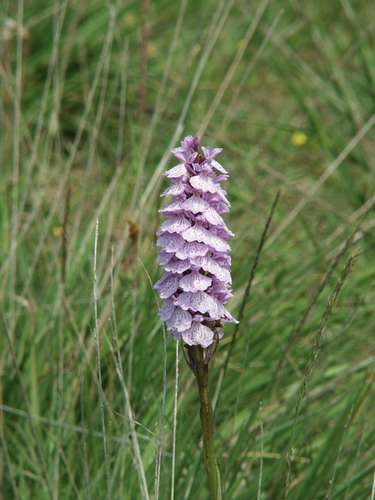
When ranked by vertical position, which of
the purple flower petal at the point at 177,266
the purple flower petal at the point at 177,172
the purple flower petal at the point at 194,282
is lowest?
the purple flower petal at the point at 194,282

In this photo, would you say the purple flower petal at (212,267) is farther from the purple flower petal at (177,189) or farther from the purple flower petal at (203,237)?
the purple flower petal at (177,189)

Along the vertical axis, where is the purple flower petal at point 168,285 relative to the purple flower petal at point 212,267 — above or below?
below

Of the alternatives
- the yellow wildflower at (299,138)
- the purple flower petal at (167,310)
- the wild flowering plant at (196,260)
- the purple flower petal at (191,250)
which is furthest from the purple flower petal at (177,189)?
the yellow wildflower at (299,138)

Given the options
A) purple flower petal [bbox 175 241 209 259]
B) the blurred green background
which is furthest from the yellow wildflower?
purple flower petal [bbox 175 241 209 259]

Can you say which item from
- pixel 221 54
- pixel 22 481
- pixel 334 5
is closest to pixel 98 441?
pixel 22 481

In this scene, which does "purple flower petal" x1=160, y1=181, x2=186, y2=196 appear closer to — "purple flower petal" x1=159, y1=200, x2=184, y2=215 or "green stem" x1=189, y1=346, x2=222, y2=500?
"purple flower petal" x1=159, y1=200, x2=184, y2=215

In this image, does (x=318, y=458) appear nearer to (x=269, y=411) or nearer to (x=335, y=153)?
(x=269, y=411)

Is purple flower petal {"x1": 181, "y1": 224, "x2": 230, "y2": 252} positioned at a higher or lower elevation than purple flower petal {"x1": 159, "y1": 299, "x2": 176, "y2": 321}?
higher
